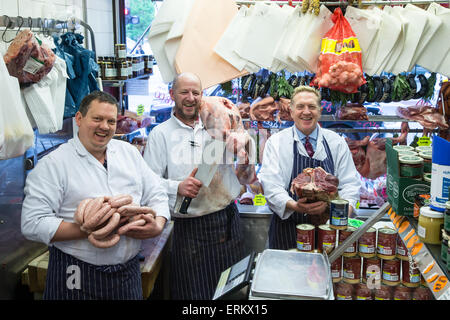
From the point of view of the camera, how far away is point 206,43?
428cm

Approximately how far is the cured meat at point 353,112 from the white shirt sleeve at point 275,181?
1.00 meters

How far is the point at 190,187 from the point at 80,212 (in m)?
1.00

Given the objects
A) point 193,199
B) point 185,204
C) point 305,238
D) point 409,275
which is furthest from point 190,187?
point 409,275

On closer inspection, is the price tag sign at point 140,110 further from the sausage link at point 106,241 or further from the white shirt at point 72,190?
the sausage link at point 106,241

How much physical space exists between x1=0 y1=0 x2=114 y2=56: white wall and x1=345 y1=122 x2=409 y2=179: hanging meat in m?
2.59

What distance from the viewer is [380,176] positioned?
4.79 m

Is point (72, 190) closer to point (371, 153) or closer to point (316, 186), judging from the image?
point (316, 186)

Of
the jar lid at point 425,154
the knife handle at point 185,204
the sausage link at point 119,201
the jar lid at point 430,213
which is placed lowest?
the knife handle at point 185,204

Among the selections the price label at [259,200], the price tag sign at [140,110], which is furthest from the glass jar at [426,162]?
the price tag sign at [140,110]

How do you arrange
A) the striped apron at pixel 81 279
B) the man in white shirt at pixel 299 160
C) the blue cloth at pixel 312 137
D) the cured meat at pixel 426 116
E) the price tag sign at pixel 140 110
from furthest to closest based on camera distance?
the price tag sign at pixel 140 110, the cured meat at pixel 426 116, the blue cloth at pixel 312 137, the man in white shirt at pixel 299 160, the striped apron at pixel 81 279

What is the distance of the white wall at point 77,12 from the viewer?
3354 mm

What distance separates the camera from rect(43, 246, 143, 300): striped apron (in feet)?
9.09

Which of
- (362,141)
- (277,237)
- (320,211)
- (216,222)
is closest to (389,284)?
(320,211)

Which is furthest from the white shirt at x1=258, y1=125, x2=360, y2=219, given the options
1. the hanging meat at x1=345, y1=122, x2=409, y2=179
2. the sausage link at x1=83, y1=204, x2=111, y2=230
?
the sausage link at x1=83, y1=204, x2=111, y2=230
